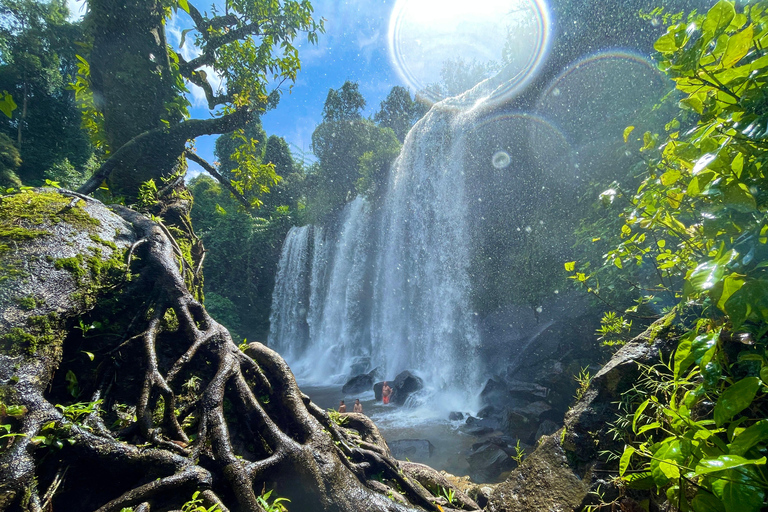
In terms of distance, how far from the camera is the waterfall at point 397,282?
49.4 ft

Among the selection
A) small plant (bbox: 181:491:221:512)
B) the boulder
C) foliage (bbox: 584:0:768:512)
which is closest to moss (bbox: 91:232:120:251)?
small plant (bbox: 181:491:221:512)

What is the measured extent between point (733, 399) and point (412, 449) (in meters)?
9.12

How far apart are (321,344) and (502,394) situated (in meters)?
13.3

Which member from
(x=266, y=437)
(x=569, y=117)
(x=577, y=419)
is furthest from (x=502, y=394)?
(x=569, y=117)

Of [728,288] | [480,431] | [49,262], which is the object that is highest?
[49,262]

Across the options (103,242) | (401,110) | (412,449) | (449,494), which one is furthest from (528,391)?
(401,110)

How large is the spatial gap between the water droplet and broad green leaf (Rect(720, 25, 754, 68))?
15.5 m

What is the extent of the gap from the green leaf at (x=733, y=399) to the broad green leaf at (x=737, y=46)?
99 centimetres

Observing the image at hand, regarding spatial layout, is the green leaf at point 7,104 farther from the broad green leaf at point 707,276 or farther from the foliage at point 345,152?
the foliage at point 345,152

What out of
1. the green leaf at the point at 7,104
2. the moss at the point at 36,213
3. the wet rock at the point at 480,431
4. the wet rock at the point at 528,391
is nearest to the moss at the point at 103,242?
the moss at the point at 36,213

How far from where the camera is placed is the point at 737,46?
976 millimetres

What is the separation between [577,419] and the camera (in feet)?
8.69

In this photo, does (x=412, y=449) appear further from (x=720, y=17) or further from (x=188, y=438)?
(x=720, y=17)

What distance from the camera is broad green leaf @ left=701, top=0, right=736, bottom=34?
1.00 m
